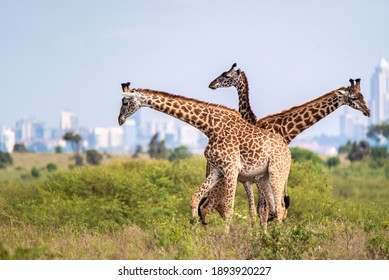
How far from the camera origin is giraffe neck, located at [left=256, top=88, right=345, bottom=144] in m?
12.4

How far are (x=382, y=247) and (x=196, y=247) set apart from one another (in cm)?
266

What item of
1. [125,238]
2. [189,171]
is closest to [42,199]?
[189,171]

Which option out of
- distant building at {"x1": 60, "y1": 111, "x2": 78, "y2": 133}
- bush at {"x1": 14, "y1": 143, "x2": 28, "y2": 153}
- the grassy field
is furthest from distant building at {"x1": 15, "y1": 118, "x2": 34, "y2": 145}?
the grassy field

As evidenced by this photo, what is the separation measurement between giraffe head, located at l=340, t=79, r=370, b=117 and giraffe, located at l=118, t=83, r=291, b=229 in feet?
3.82

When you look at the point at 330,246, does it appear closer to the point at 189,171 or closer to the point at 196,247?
the point at 196,247

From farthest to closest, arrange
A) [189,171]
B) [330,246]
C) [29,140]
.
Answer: [29,140] < [189,171] < [330,246]

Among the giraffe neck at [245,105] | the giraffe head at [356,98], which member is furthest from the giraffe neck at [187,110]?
the giraffe head at [356,98]

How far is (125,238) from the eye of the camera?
42.1 feet

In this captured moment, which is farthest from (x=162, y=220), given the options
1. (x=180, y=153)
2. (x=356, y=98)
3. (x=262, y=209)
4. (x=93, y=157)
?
(x=93, y=157)

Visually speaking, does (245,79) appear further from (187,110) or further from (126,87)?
(126,87)

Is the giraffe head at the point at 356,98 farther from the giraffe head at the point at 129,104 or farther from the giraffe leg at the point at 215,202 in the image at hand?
the giraffe head at the point at 129,104

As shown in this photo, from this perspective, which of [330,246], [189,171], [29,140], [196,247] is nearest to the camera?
[196,247]

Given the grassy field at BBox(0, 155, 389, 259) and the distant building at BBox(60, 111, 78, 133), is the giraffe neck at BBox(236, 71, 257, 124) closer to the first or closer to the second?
the grassy field at BBox(0, 155, 389, 259)

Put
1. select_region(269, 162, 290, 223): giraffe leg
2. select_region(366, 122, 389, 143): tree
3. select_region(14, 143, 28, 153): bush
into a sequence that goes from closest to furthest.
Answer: select_region(269, 162, 290, 223): giraffe leg, select_region(366, 122, 389, 143): tree, select_region(14, 143, 28, 153): bush
